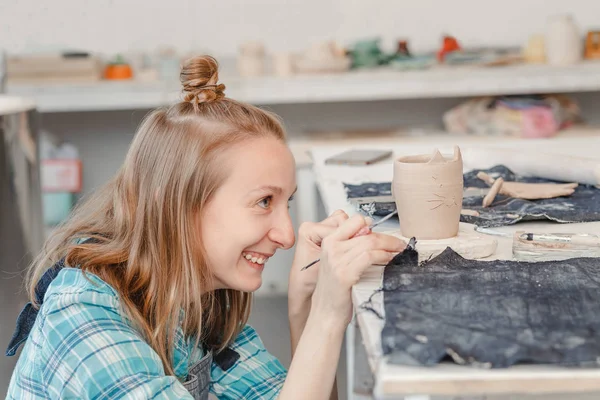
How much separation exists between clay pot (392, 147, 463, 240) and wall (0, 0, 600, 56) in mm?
2908

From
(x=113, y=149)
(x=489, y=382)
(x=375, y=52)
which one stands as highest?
(x=375, y=52)

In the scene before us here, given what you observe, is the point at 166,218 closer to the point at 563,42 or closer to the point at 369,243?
the point at 369,243

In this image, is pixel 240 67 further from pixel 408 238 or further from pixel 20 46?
pixel 408 238

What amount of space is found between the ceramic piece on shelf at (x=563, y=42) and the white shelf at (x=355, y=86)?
0.07 m

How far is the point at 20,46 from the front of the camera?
4.01m

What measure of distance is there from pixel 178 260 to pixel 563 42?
109 inches

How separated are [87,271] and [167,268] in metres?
0.13

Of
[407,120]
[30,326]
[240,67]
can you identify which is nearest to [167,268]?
[30,326]

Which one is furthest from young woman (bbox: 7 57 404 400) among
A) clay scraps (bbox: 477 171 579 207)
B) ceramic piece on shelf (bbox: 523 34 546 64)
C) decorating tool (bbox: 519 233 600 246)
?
ceramic piece on shelf (bbox: 523 34 546 64)

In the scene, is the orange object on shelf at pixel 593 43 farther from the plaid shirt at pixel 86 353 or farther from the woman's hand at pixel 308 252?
the plaid shirt at pixel 86 353

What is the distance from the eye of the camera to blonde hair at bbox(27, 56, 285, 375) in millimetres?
1184

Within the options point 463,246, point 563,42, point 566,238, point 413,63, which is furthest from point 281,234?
point 563,42

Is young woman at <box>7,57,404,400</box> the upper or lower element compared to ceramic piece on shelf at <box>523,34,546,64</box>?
lower

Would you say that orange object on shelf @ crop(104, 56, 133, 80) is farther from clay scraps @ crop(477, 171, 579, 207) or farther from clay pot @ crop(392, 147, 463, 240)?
clay pot @ crop(392, 147, 463, 240)
